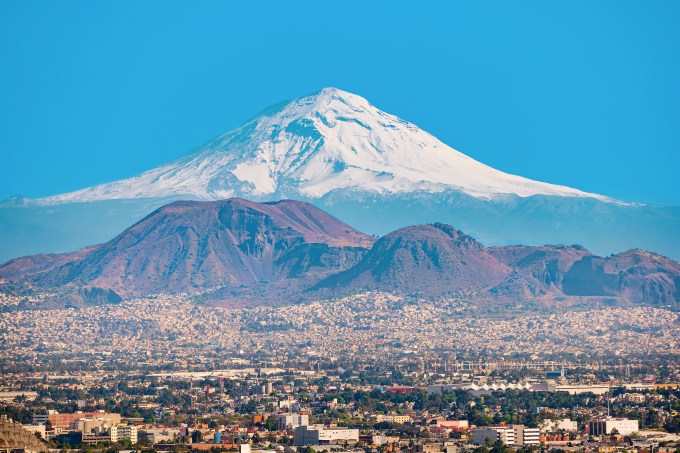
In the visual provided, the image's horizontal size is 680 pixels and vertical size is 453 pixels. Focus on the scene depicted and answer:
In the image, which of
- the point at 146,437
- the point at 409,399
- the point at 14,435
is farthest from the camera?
the point at 409,399

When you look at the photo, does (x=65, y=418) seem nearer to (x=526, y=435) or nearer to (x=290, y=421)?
(x=290, y=421)

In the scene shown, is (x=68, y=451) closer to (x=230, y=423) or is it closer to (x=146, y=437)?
(x=146, y=437)

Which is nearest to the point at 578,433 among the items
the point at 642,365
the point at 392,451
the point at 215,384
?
the point at 392,451

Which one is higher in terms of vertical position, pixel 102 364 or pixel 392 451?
pixel 102 364

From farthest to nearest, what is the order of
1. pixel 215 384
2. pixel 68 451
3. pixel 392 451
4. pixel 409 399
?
pixel 215 384
pixel 409 399
pixel 392 451
pixel 68 451

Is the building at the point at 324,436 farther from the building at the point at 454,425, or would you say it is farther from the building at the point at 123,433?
the building at the point at 123,433

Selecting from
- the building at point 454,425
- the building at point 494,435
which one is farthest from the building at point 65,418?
the building at point 494,435
